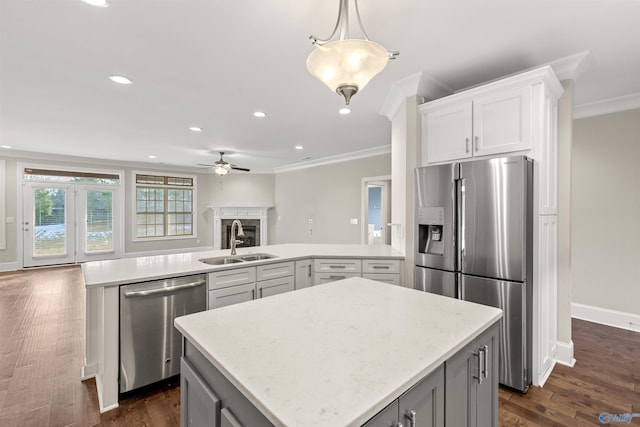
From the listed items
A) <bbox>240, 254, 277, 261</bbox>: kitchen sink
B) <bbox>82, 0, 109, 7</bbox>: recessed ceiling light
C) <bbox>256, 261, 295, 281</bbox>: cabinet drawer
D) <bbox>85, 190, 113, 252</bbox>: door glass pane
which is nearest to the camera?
<bbox>82, 0, 109, 7</bbox>: recessed ceiling light

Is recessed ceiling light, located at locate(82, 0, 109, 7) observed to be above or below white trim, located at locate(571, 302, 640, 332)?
above

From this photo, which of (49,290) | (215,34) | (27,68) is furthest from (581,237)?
(49,290)

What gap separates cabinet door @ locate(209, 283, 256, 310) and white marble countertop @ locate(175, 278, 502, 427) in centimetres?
116

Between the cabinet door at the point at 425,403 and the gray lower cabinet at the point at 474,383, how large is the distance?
0.05 m

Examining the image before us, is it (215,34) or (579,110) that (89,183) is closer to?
(215,34)

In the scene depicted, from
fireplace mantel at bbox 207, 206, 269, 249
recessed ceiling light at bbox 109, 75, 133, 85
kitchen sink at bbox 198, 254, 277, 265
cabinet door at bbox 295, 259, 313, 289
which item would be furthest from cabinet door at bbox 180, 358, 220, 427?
fireplace mantel at bbox 207, 206, 269, 249

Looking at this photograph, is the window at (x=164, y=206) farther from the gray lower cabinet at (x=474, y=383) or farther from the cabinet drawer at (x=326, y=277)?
the gray lower cabinet at (x=474, y=383)

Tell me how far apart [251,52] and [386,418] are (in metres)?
2.56

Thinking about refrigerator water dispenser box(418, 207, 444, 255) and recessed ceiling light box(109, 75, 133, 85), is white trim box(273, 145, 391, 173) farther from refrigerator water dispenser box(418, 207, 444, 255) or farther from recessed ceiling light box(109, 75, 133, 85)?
recessed ceiling light box(109, 75, 133, 85)

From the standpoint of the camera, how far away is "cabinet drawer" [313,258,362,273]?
3.13 m

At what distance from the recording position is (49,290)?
15.8 ft

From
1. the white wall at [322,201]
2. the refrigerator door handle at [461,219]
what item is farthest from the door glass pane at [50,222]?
the refrigerator door handle at [461,219]

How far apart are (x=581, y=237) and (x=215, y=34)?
14.8 feet

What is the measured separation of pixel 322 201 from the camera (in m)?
7.22
